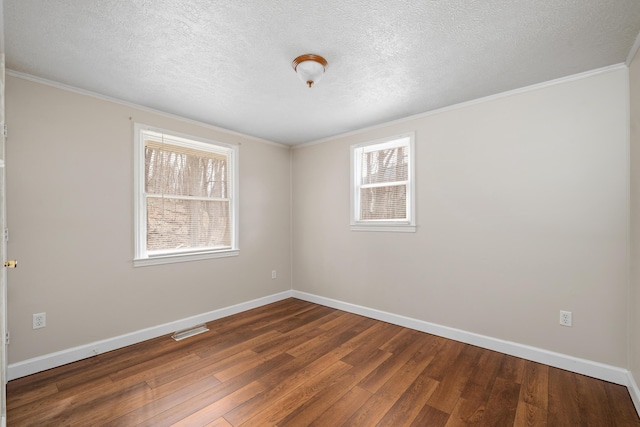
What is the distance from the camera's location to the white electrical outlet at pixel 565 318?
2389mm

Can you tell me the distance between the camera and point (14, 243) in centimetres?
229

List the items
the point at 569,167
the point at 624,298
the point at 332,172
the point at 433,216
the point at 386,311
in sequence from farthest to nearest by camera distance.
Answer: the point at 332,172 < the point at 386,311 < the point at 433,216 < the point at 569,167 < the point at 624,298

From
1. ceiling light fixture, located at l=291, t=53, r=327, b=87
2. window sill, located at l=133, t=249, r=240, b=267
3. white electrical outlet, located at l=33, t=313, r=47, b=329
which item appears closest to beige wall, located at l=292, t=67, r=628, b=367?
ceiling light fixture, located at l=291, t=53, r=327, b=87

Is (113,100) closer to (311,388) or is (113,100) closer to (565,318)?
(311,388)

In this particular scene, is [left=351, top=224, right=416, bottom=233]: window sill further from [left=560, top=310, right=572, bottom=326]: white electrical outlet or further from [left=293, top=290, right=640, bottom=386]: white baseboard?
[left=560, top=310, right=572, bottom=326]: white electrical outlet

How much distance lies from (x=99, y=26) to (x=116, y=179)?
149cm

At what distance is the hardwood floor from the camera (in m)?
1.84

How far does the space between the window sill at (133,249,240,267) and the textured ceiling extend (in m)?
1.63

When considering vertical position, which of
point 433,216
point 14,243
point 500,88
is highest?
point 500,88

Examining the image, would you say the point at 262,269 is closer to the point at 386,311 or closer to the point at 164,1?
the point at 386,311

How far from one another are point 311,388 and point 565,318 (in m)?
2.20

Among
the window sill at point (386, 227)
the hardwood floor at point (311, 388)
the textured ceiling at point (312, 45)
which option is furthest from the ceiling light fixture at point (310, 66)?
the hardwood floor at point (311, 388)

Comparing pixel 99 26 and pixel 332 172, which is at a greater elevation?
pixel 99 26

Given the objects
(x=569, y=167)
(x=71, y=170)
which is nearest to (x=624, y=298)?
(x=569, y=167)
